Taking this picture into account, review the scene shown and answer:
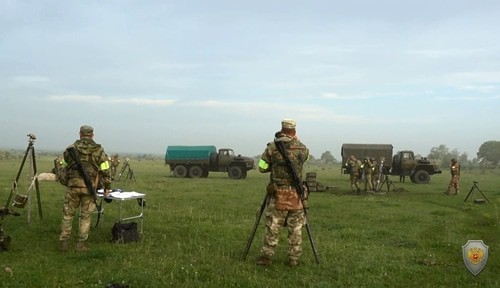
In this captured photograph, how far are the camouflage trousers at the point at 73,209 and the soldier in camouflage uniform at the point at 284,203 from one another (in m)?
3.18

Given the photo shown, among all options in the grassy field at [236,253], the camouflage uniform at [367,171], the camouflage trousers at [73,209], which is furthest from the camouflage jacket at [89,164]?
the camouflage uniform at [367,171]

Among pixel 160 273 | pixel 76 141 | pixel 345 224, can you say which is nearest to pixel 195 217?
pixel 345 224

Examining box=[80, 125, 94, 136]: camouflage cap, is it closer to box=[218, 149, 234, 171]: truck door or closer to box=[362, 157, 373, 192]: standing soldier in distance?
box=[362, 157, 373, 192]: standing soldier in distance

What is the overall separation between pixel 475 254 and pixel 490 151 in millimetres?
122945

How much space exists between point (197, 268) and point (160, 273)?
63 cm

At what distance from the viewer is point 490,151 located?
11656cm

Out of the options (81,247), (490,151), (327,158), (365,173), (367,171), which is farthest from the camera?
(327,158)

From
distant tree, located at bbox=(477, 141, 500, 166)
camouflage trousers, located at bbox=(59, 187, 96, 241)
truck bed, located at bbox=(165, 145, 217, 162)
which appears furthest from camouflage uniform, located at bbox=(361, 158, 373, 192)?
distant tree, located at bbox=(477, 141, 500, 166)

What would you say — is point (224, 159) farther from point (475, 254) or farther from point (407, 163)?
point (475, 254)

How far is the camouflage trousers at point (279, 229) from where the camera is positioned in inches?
303

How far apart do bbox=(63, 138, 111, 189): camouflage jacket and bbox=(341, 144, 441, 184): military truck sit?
88.4ft

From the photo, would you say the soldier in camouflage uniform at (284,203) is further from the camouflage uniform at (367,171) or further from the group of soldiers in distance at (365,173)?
the camouflage uniform at (367,171)

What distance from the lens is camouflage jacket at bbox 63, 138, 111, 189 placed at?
8531 mm

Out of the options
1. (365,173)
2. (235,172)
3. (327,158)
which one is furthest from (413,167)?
(327,158)
